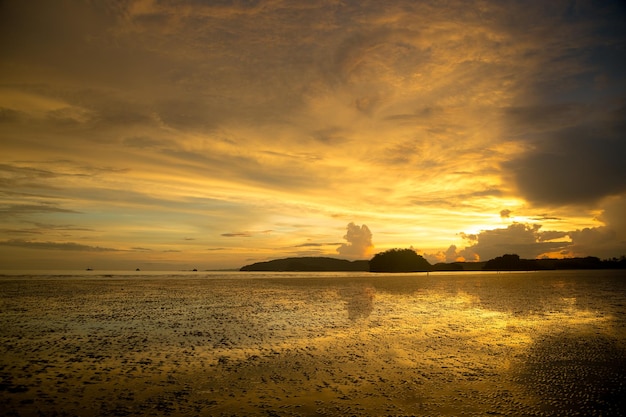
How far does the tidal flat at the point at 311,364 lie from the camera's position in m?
9.48

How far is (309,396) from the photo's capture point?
400 inches

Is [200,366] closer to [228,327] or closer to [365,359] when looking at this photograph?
[365,359]

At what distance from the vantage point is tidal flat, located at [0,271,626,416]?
31.1ft

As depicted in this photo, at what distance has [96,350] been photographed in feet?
50.3

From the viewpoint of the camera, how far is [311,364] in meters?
13.4

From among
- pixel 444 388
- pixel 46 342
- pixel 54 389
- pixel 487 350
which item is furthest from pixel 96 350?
pixel 487 350

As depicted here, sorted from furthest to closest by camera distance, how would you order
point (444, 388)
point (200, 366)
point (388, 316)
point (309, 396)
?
point (388, 316)
point (200, 366)
point (444, 388)
point (309, 396)

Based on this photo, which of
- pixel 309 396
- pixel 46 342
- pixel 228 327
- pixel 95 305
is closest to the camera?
pixel 309 396

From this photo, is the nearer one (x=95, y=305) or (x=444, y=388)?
(x=444, y=388)

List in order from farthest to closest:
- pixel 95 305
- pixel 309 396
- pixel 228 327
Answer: pixel 95 305
pixel 228 327
pixel 309 396

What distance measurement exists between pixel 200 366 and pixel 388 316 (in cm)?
1497

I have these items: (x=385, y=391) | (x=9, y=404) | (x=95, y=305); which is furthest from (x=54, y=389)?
(x=95, y=305)

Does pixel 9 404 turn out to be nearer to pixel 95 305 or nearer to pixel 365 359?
pixel 365 359

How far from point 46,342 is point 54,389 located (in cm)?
754
